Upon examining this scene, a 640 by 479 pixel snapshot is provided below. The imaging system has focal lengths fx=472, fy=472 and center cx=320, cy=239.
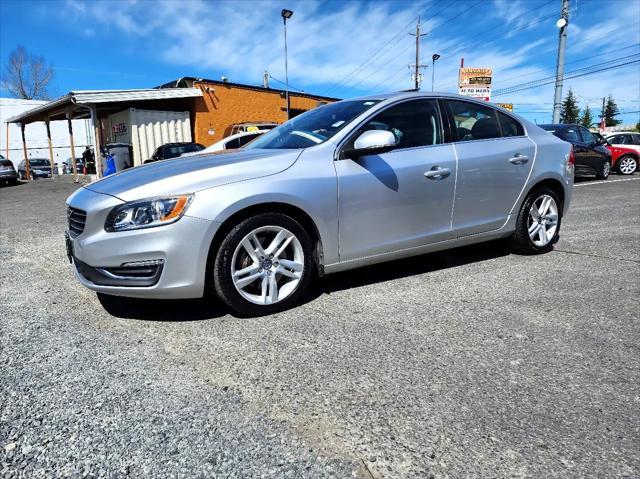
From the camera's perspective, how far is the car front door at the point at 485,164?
4012 millimetres

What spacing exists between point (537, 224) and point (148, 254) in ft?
12.1

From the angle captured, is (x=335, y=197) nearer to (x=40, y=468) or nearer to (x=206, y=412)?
(x=206, y=412)

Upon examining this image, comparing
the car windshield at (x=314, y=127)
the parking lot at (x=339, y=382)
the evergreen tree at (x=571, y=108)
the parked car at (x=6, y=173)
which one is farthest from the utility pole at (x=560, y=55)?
the evergreen tree at (x=571, y=108)

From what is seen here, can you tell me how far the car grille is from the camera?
305cm

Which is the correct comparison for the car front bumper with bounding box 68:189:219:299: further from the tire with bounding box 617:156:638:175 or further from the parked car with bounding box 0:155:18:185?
the parked car with bounding box 0:155:18:185

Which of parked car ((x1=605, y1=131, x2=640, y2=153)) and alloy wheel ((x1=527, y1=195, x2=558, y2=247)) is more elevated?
parked car ((x1=605, y1=131, x2=640, y2=153))

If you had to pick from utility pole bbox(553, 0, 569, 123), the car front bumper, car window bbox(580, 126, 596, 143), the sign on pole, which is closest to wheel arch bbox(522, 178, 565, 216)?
the car front bumper

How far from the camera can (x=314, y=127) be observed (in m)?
3.88

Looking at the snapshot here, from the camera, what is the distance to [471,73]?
21.6 meters

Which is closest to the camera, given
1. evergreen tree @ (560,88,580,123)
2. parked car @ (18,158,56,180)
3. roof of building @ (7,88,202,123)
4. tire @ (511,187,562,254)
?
tire @ (511,187,562,254)

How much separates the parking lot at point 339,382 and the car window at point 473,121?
50.8 inches

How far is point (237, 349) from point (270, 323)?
0.42m

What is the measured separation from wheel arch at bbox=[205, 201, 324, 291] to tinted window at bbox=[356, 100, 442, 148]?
931 mm

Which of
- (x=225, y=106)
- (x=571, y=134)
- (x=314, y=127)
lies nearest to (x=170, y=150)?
(x=225, y=106)
